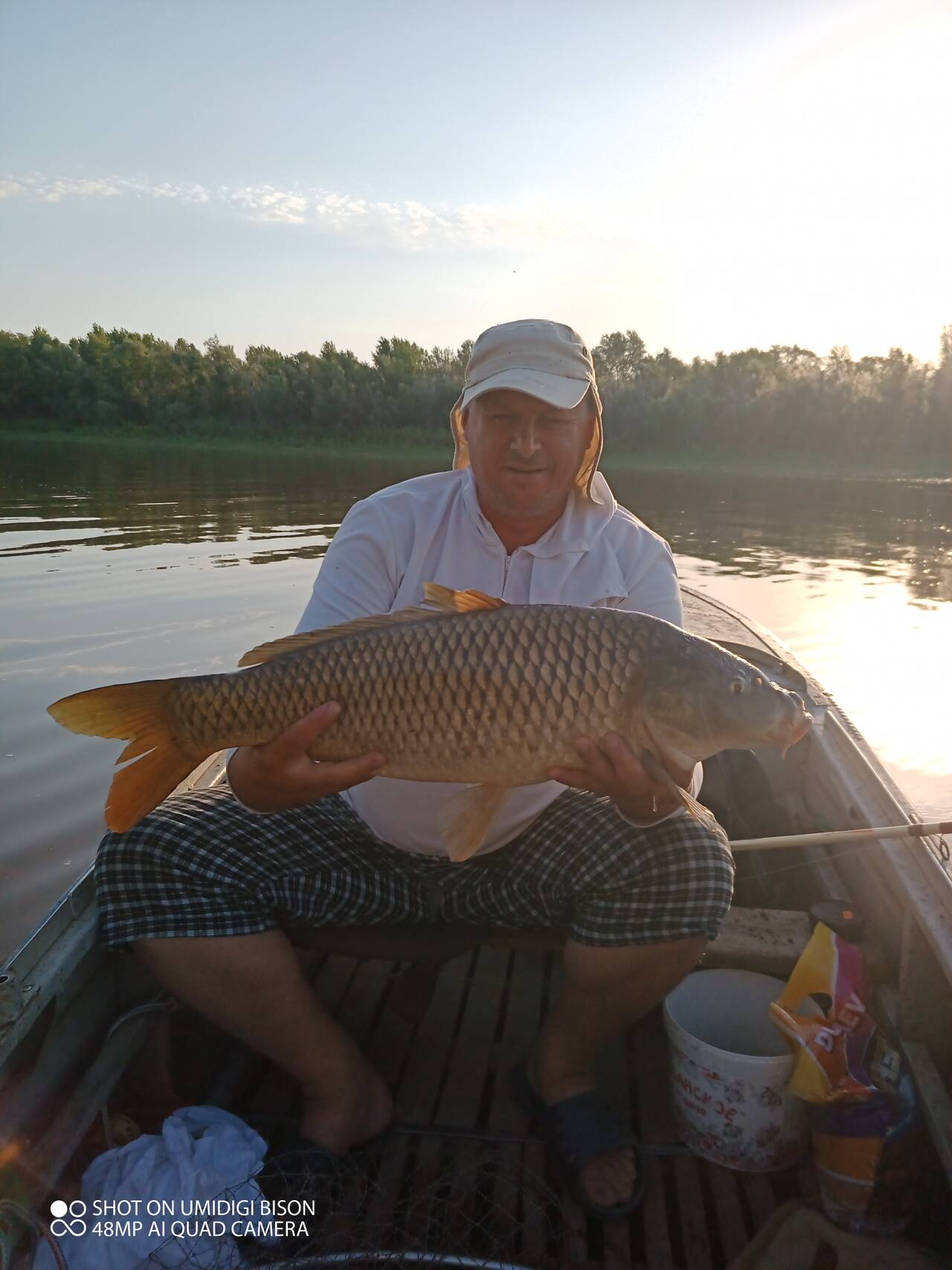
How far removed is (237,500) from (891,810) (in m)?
16.3

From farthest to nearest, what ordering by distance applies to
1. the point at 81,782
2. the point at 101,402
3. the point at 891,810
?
the point at 101,402 < the point at 81,782 < the point at 891,810

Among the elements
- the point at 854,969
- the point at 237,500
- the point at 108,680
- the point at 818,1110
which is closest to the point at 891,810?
the point at 854,969

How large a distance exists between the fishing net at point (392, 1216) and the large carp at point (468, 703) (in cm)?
66

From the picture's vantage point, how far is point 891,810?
243 centimetres

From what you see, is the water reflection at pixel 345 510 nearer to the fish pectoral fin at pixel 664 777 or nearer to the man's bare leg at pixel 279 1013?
the man's bare leg at pixel 279 1013

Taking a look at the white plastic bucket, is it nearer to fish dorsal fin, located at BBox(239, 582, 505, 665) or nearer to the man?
the man

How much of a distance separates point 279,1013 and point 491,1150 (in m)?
0.54

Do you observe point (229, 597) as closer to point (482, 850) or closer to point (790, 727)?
point (482, 850)

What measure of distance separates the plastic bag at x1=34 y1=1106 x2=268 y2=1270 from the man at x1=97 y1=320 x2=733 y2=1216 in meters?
0.18

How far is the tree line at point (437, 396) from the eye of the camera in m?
33.6

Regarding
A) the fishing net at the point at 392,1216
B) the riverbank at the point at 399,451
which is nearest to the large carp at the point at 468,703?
the fishing net at the point at 392,1216

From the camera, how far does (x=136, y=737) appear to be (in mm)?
1761

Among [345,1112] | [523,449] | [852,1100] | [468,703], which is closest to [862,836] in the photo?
[852,1100]

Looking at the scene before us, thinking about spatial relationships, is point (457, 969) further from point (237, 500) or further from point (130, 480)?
point (130, 480)
